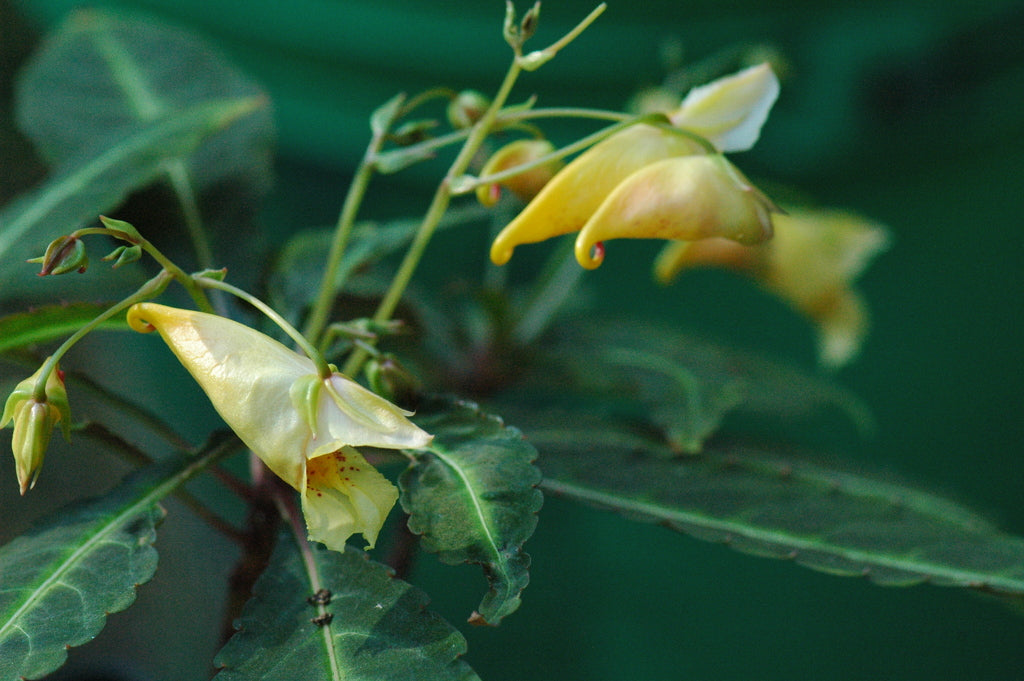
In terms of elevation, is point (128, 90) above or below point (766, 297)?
above

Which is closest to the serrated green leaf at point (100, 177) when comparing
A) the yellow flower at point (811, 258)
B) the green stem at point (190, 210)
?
the green stem at point (190, 210)

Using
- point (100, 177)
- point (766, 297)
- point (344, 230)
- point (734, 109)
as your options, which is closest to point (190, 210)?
point (100, 177)

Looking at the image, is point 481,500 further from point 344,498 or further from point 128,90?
point 128,90

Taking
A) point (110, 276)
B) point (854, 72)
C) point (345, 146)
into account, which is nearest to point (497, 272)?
point (345, 146)

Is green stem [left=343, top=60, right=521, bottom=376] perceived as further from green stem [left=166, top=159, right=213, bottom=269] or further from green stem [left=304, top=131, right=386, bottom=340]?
green stem [left=166, top=159, right=213, bottom=269]

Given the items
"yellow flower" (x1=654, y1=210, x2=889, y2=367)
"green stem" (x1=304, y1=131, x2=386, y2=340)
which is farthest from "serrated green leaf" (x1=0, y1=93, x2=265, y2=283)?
"yellow flower" (x1=654, y1=210, x2=889, y2=367)
